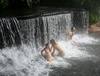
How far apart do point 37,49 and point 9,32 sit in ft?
5.16

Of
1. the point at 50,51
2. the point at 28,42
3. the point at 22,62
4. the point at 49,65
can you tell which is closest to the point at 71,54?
the point at 50,51

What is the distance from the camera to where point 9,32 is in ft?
34.4

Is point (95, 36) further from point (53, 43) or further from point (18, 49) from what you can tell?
point (18, 49)

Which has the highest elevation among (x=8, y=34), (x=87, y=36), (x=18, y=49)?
(x=8, y=34)

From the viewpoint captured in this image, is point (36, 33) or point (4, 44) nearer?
point (4, 44)

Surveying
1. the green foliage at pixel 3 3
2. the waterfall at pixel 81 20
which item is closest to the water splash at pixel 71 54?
the waterfall at pixel 81 20

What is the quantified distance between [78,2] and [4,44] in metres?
7.87

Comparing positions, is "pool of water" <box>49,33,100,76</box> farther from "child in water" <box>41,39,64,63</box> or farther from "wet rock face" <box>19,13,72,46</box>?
"wet rock face" <box>19,13,72,46</box>

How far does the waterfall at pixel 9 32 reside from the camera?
34.1ft

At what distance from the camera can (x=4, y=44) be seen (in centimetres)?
1041

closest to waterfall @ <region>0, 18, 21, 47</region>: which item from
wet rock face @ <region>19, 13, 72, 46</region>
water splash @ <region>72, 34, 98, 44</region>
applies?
wet rock face @ <region>19, 13, 72, 46</region>

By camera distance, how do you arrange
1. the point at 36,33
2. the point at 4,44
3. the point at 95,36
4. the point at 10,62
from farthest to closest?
1. the point at 95,36
2. the point at 36,33
3. the point at 4,44
4. the point at 10,62

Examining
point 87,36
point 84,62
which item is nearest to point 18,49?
point 84,62

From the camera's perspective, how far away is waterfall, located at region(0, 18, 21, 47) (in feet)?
34.1
